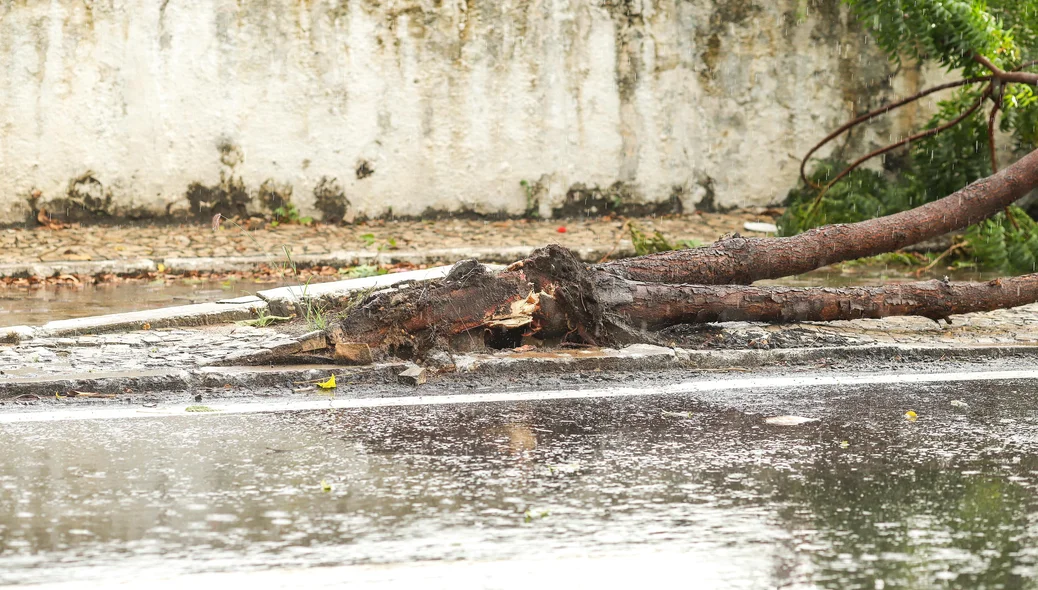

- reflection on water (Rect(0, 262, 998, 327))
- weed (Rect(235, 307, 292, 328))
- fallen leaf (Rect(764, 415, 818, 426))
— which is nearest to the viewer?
fallen leaf (Rect(764, 415, 818, 426))

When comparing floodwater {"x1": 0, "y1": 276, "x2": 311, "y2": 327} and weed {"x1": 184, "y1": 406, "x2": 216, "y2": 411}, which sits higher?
floodwater {"x1": 0, "y1": 276, "x2": 311, "y2": 327}

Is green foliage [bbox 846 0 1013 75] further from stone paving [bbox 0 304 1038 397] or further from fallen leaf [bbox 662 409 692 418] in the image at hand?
fallen leaf [bbox 662 409 692 418]

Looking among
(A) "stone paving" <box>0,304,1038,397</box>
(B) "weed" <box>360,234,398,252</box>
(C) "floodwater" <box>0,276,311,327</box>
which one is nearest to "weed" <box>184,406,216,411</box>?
(A) "stone paving" <box>0,304,1038,397</box>

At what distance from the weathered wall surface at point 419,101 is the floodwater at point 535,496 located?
705cm

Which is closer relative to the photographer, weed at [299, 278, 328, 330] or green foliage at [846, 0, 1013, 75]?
weed at [299, 278, 328, 330]

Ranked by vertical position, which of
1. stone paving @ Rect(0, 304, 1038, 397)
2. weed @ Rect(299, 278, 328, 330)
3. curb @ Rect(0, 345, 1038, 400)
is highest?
weed @ Rect(299, 278, 328, 330)

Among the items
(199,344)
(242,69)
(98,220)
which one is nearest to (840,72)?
(242,69)

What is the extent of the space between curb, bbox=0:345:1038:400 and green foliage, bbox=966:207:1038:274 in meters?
3.30

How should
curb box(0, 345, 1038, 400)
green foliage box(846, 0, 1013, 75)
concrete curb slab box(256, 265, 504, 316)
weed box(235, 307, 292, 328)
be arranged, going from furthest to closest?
1. green foliage box(846, 0, 1013, 75)
2. concrete curb slab box(256, 265, 504, 316)
3. weed box(235, 307, 292, 328)
4. curb box(0, 345, 1038, 400)

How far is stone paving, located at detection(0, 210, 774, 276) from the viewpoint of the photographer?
9.57 metres

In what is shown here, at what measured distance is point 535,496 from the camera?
10.9ft

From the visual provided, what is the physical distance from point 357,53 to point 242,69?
1.14 metres

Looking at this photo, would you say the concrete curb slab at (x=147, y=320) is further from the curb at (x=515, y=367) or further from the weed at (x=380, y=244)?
the weed at (x=380, y=244)

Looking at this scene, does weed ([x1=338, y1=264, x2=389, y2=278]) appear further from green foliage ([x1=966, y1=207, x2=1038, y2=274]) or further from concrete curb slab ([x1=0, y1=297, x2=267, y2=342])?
green foliage ([x1=966, y1=207, x2=1038, y2=274])
